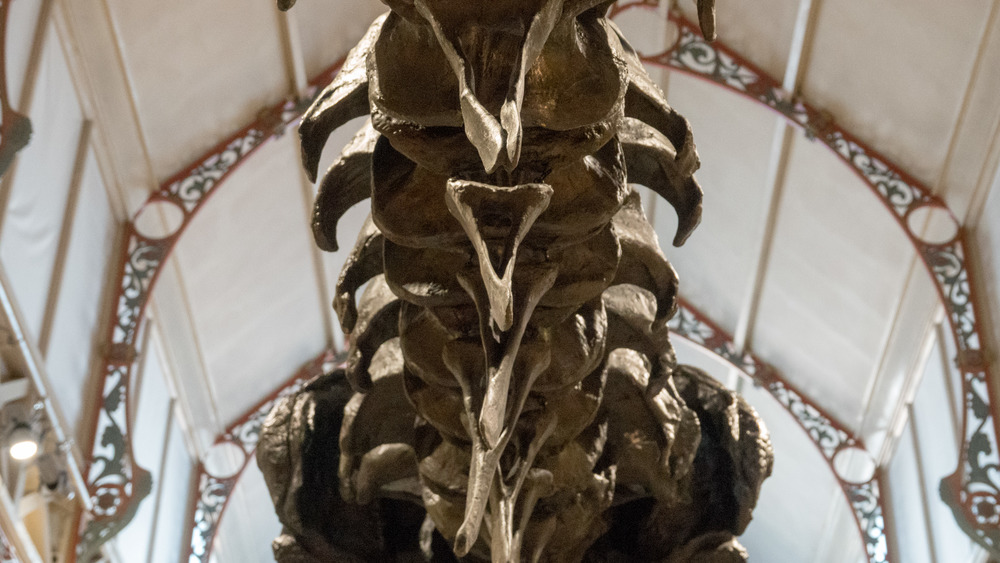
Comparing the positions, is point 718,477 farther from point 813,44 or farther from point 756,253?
point 756,253

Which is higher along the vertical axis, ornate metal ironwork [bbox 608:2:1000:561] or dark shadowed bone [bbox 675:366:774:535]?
dark shadowed bone [bbox 675:366:774:535]

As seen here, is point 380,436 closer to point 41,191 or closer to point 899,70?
point 41,191

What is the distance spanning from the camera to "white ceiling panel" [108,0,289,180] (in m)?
5.62

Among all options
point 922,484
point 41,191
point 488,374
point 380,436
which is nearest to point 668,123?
point 488,374

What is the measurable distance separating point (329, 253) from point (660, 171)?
528 cm

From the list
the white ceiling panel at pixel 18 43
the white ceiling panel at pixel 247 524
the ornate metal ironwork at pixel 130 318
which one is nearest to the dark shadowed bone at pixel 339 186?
the white ceiling panel at pixel 18 43

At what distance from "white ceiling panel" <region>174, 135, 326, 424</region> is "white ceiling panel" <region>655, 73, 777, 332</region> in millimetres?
2114

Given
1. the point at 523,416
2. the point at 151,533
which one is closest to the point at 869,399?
the point at 151,533

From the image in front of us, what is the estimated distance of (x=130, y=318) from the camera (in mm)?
5875

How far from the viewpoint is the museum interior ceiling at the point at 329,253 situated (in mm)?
5207

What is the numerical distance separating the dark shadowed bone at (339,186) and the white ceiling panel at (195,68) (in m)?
4.53

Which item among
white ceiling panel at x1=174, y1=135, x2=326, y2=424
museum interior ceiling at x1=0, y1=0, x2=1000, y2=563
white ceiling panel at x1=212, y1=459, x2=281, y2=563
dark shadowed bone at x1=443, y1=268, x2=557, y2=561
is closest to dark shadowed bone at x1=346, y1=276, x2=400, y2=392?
dark shadowed bone at x1=443, y1=268, x2=557, y2=561

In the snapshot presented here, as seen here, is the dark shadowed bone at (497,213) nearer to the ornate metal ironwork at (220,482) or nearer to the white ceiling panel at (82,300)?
the white ceiling panel at (82,300)

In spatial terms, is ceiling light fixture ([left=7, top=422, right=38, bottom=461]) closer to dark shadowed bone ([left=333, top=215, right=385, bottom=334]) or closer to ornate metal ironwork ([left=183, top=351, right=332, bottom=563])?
ornate metal ironwork ([left=183, top=351, right=332, bottom=563])
